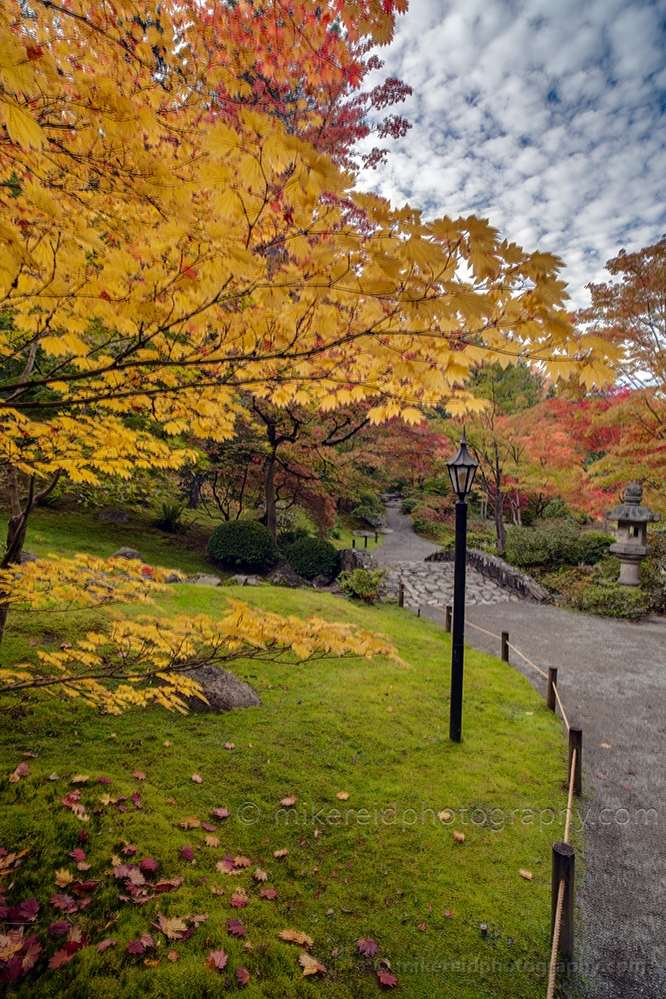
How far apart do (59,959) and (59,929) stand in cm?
17

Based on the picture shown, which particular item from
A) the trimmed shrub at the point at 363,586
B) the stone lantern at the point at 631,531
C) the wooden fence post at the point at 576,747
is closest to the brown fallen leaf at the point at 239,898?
the wooden fence post at the point at 576,747

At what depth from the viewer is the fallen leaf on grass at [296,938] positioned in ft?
8.82

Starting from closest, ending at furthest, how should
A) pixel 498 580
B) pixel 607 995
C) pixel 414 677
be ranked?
pixel 607 995, pixel 414 677, pixel 498 580

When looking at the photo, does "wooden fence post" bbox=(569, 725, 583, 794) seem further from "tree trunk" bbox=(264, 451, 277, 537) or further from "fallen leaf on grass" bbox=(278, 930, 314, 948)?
"tree trunk" bbox=(264, 451, 277, 537)

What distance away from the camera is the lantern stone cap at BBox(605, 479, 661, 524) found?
37.9ft

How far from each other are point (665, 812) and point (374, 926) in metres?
3.10

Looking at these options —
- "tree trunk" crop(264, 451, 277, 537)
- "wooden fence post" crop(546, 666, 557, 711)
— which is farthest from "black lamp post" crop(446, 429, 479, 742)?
"tree trunk" crop(264, 451, 277, 537)

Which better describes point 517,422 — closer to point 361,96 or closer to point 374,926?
point 361,96

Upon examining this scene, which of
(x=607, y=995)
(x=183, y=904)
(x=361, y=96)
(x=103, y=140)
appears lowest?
(x=607, y=995)

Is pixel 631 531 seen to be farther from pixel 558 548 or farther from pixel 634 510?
pixel 558 548

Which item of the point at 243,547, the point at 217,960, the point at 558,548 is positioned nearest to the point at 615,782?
the point at 217,960

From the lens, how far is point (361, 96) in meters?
10.1

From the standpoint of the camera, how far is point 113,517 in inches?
556

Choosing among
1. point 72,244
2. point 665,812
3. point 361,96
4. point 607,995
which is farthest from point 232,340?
point 361,96
